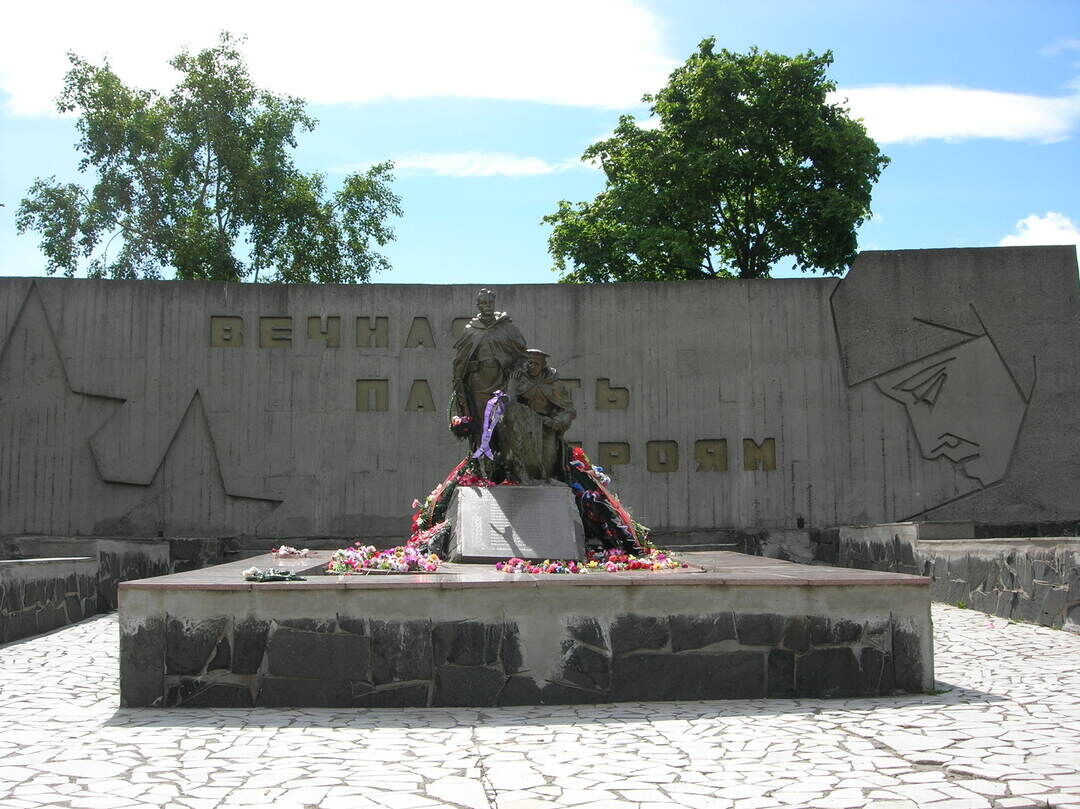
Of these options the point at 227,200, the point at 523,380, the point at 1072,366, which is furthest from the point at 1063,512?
the point at 227,200

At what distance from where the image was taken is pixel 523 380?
8.56 metres

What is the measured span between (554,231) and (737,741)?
1981 centimetres

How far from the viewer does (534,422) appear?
8531 mm

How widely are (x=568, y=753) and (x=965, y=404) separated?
502 inches

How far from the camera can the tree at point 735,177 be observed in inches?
867

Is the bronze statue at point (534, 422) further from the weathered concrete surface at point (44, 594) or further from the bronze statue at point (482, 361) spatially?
the weathered concrete surface at point (44, 594)

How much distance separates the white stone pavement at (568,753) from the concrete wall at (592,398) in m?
9.18

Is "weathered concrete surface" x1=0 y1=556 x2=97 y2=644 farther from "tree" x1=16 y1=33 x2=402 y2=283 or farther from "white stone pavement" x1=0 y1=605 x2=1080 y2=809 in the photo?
"tree" x1=16 y1=33 x2=402 y2=283

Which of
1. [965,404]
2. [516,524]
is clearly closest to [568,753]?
[516,524]

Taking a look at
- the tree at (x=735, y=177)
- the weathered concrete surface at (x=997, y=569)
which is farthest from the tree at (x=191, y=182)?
the weathered concrete surface at (x=997, y=569)

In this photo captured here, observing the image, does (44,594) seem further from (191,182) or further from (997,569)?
(191,182)

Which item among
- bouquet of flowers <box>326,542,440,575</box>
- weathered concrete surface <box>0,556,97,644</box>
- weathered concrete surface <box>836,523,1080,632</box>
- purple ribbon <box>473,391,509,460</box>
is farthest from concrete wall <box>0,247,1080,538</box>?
bouquet of flowers <box>326,542,440,575</box>

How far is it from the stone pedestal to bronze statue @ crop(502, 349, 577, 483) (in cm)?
29

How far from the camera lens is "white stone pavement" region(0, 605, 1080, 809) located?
3787 mm
